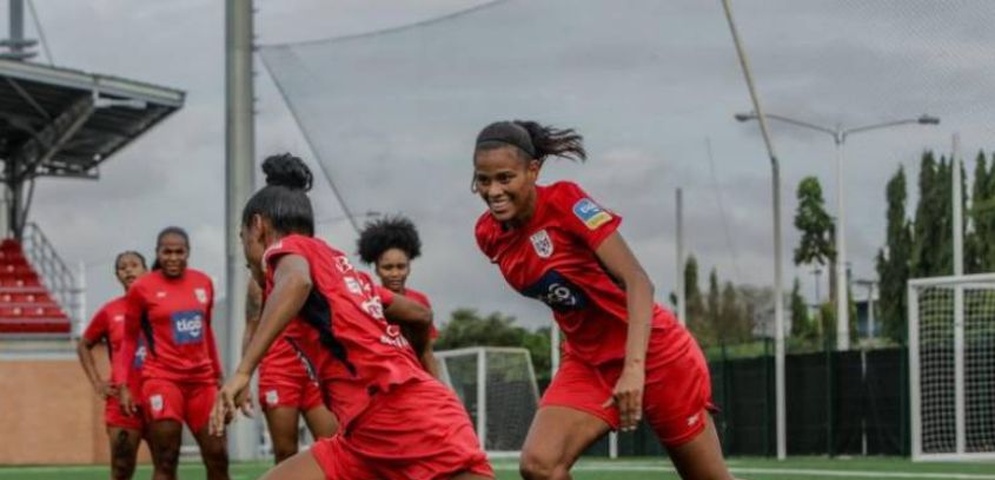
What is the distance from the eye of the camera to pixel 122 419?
47.4 ft

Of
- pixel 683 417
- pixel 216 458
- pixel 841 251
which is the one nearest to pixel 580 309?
pixel 683 417

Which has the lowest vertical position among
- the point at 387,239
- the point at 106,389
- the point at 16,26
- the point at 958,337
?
the point at 106,389

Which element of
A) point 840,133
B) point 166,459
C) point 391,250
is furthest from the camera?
point 840,133

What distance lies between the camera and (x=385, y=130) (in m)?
27.4

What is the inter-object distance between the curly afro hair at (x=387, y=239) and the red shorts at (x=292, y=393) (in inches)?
35.4

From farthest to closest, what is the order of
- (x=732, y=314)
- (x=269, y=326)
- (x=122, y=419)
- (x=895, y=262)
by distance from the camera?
(x=732, y=314) < (x=895, y=262) < (x=122, y=419) < (x=269, y=326)

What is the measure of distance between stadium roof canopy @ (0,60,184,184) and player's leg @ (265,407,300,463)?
25.3 m

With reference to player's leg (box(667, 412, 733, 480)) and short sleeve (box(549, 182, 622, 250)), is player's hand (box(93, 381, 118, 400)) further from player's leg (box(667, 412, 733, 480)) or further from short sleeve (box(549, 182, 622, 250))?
short sleeve (box(549, 182, 622, 250))

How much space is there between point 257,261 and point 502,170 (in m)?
0.91

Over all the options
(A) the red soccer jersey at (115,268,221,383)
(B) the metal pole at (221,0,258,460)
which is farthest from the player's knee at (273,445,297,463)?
(B) the metal pole at (221,0,258,460)

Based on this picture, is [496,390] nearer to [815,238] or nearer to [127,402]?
[127,402]

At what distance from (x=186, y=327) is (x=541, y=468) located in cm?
619

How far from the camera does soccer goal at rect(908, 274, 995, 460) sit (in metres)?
24.3

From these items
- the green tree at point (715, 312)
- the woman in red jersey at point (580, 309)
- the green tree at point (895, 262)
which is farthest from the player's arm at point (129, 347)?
the green tree at point (715, 312)
